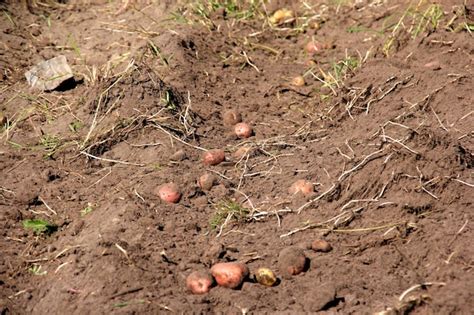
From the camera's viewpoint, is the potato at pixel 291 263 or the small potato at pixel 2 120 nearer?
the potato at pixel 291 263

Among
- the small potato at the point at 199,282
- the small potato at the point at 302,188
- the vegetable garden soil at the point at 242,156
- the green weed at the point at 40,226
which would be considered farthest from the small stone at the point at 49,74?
the small potato at the point at 199,282

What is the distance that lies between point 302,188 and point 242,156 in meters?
0.44

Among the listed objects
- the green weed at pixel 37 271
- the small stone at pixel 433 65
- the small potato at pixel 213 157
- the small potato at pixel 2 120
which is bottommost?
the green weed at pixel 37 271

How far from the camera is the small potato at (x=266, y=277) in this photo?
2537 millimetres

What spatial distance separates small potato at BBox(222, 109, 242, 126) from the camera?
12.0ft

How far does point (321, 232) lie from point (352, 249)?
0.50ft

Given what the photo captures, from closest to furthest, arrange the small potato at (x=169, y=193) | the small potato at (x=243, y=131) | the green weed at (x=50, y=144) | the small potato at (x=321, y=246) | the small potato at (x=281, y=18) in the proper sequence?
1. the small potato at (x=321, y=246)
2. the small potato at (x=169, y=193)
3. the green weed at (x=50, y=144)
4. the small potato at (x=243, y=131)
5. the small potato at (x=281, y=18)

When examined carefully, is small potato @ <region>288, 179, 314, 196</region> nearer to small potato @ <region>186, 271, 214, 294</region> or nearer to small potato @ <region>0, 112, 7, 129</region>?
small potato @ <region>186, 271, 214, 294</region>

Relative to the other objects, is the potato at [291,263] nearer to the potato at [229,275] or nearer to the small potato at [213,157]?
the potato at [229,275]

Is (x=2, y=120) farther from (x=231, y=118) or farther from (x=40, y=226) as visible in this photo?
(x=231, y=118)

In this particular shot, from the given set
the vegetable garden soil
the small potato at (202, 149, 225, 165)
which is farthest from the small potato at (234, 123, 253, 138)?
the small potato at (202, 149, 225, 165)

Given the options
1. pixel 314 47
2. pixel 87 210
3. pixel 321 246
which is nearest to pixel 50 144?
pixel 87 210

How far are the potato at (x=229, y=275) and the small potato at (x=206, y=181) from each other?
1.99ft

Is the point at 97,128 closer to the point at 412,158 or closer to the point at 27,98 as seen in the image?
the point at 27,98
